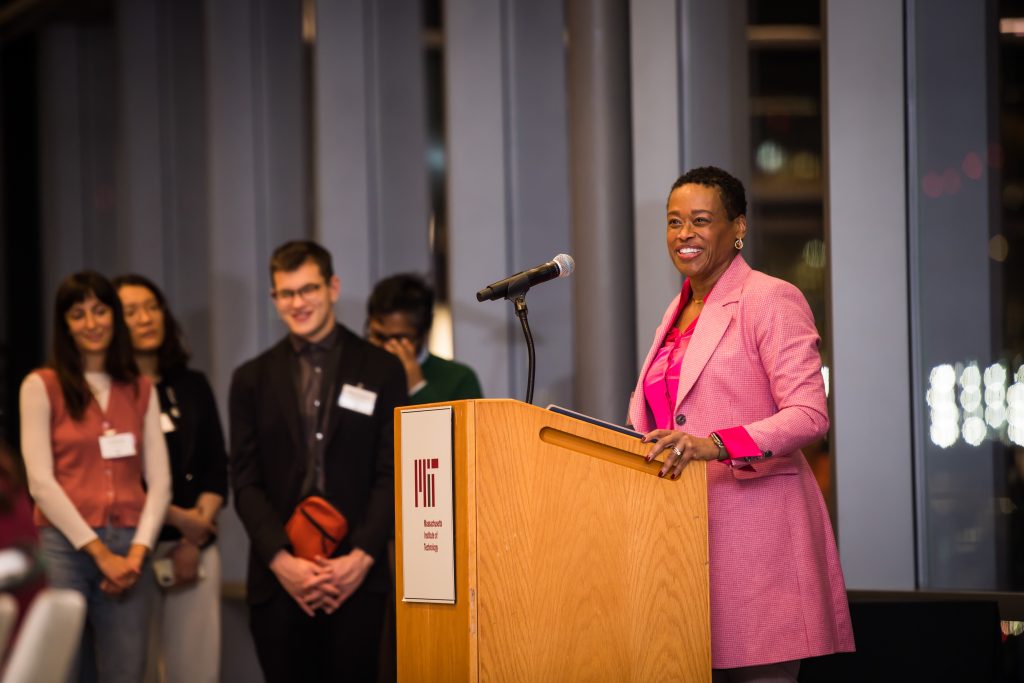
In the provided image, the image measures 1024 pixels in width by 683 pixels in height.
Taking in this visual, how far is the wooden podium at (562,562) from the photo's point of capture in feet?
6.79

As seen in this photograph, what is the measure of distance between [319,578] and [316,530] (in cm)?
15

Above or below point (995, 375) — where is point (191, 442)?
below

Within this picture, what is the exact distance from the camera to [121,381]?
3740 mm

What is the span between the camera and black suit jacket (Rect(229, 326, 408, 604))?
3453 millimetres

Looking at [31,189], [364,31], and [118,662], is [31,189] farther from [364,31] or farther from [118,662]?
[118,662]

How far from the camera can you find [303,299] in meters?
3.58

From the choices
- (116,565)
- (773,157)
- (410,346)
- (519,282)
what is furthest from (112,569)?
(773,157)

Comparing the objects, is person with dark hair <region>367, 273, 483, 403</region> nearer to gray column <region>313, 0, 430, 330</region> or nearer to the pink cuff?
gray column <region>313, 0, 430, 330</region>

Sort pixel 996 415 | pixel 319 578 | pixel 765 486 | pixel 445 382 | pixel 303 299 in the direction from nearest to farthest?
pixel 765 486 < pixel 319 578 < pixel 303 299 < pixel 996 415 < pixel 445 382

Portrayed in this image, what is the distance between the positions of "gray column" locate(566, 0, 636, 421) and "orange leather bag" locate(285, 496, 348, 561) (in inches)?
49.7

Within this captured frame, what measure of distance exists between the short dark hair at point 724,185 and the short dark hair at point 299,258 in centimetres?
144

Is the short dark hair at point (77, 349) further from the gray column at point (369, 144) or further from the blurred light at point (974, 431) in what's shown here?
the blurred light at point (974, 431)

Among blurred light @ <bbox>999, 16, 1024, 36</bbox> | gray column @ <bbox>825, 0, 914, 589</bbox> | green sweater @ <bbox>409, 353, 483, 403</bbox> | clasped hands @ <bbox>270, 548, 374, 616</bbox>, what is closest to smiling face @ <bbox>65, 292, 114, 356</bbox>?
clasped hands @ <bbox>270, 548, 374, 616</bbox>

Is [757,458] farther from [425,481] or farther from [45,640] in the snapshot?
[45,640]
